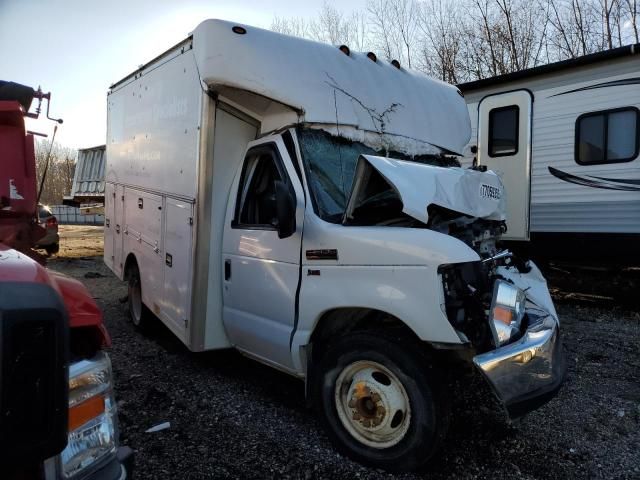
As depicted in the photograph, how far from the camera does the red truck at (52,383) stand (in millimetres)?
1245

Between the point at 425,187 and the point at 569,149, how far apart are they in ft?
18.4

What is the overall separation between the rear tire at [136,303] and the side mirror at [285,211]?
119 inches

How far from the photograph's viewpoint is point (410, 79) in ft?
15.5

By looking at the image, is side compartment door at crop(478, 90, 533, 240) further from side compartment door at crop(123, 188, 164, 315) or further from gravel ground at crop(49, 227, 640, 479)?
side compartment door at crop(123, 188, 164, 315)

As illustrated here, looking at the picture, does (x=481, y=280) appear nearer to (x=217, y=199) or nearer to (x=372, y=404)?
(x=372, y=404)

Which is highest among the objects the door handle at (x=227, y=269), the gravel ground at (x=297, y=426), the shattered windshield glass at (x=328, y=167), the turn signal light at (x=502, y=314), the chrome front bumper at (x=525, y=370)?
the shattered windshield glass at (x=328, y=167)

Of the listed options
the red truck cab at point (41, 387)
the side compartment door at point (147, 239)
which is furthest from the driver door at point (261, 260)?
the red truck cab at point (41, 387)

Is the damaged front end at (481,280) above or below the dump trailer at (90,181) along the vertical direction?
below

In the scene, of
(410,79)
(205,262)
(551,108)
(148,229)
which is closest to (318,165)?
(205,262)

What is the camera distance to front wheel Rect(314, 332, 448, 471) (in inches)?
114

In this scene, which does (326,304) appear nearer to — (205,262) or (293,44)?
(205,262)

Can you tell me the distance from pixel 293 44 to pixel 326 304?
6.58ft

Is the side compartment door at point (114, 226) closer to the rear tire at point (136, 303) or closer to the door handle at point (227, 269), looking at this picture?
the rear tire at point (136, 303)

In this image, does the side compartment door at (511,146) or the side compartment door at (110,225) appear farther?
the side compartment door at (511,146)
